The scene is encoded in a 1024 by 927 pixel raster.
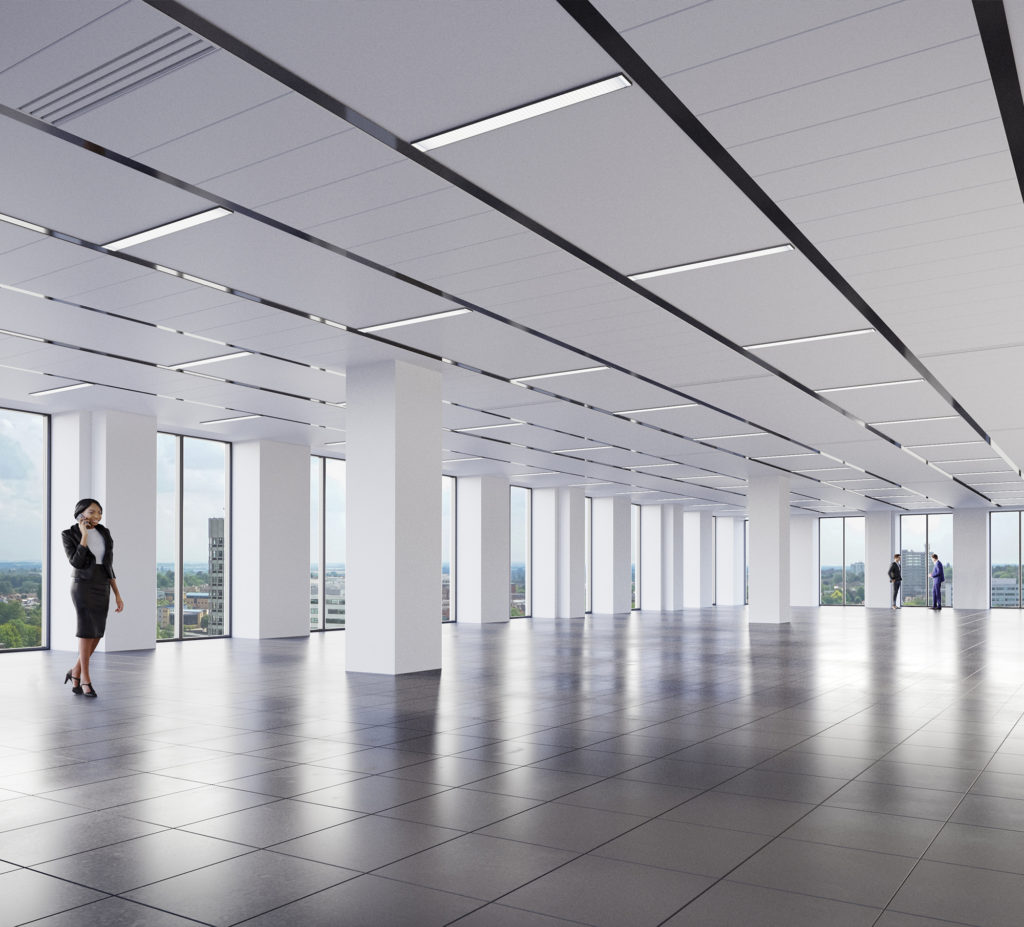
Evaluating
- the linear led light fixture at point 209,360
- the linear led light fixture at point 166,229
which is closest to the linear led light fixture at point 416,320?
the linear led light fixture at point 209,360

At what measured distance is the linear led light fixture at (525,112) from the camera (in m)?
6.23

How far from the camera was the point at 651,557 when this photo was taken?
43.7 metres

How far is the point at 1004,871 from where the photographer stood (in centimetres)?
512

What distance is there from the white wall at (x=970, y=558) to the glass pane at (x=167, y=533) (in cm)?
3689

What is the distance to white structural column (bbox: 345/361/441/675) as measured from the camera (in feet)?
48.4

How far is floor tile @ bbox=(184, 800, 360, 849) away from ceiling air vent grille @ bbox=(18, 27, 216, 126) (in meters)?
4.85

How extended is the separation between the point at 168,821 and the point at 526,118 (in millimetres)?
5344

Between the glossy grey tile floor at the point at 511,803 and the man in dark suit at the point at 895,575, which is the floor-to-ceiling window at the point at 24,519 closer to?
the glossy grey tile floor at the point at 511,803

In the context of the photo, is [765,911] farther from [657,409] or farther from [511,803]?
[657,409]

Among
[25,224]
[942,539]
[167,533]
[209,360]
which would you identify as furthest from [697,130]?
[942,539]

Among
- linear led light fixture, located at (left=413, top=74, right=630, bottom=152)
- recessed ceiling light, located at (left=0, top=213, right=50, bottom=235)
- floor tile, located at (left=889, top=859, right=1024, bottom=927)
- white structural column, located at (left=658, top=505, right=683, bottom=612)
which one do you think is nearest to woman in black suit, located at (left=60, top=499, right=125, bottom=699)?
recessed ceiling light, located at (left=0, top=213, right=50, bottom=235)

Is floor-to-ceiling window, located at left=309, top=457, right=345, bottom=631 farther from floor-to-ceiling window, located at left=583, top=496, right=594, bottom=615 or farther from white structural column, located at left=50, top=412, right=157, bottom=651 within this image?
floor-to-ceiling window, located at left=583, top=496, right=594, bottom=615

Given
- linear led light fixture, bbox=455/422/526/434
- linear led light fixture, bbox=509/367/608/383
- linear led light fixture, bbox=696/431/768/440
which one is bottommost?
linear led light fixture, bbox=696/431/768/440

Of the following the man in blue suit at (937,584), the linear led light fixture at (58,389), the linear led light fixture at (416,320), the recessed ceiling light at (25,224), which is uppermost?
the recessed ceiling light at (25,224)
